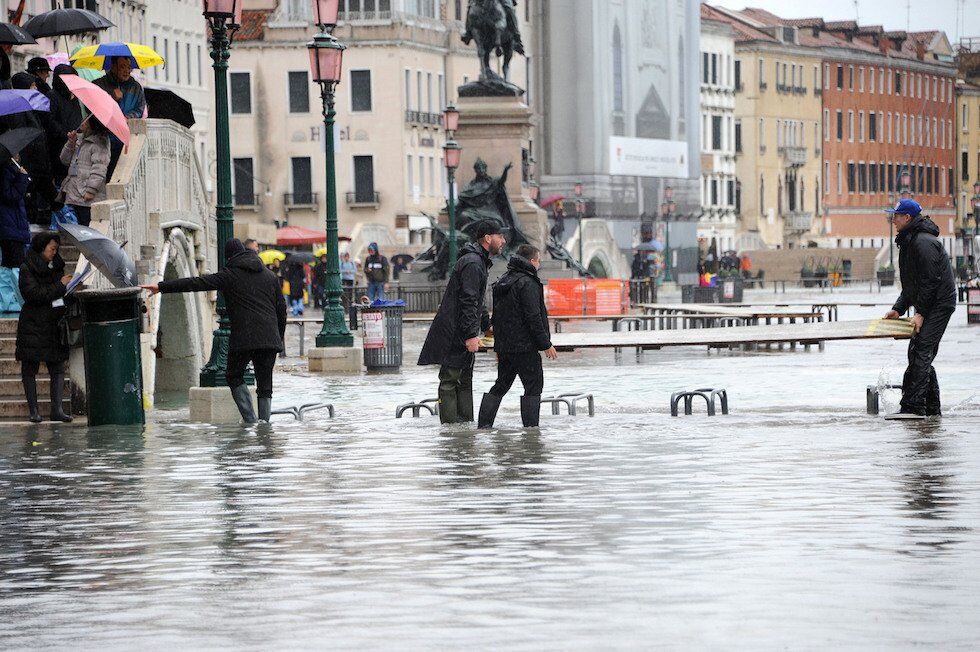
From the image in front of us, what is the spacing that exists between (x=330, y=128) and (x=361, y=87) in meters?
60.6

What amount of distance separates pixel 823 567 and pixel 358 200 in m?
82.5

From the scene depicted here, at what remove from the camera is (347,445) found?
16.8m

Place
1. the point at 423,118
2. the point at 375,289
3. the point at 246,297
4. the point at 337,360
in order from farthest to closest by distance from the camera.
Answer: the point at 423,118 < the point at 375,289 < the point at 337,360 < the point at 246,297

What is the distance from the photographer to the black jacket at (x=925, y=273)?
1783cm

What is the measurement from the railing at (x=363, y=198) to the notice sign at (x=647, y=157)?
15.2m

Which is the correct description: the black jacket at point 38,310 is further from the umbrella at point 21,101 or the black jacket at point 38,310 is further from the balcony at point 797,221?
the balcony at point 797,221

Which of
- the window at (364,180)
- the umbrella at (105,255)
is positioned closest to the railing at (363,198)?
the window at (364,180)

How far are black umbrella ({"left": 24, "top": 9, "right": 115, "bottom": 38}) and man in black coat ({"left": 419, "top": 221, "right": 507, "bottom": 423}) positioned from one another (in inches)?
356

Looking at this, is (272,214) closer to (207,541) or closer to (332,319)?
(332,319)

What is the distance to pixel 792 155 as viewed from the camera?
13625 centimetres

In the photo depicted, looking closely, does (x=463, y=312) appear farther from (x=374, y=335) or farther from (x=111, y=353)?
(x=374, y=335)

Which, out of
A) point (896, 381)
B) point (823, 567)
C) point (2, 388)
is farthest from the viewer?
point (896, 381)

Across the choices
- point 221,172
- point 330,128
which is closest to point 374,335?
point 330,128

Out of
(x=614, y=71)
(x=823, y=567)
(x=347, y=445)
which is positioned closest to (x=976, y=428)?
(x=347, y=445)
